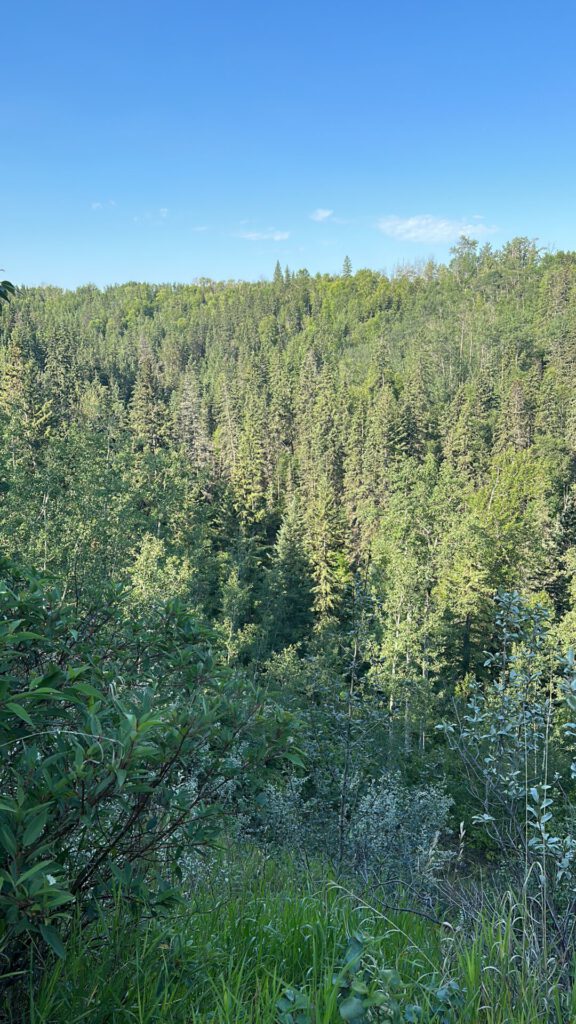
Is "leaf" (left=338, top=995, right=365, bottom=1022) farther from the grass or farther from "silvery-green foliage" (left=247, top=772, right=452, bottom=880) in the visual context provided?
"silvery-green foliage" (left=247, top=772, right=452, bottom=880)

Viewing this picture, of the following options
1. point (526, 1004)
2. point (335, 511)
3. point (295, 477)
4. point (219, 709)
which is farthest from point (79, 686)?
point (295, 477)

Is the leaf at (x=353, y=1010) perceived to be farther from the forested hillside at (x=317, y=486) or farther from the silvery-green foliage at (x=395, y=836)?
the silvery-green foliage at (x=395, y=836)

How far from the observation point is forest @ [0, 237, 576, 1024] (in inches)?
61.0

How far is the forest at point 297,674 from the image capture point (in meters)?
1.55

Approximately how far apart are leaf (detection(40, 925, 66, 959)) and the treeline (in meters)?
1.49

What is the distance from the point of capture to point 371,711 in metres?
6.93

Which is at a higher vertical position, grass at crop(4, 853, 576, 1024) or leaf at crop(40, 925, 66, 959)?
leaf at crop(40, 925, 66, 959)

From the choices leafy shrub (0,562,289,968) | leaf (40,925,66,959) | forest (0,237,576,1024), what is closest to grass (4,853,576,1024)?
forest (0,237,576,1024)

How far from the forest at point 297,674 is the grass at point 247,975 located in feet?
0.04

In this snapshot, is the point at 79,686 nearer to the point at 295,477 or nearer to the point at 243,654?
the point at 243,654

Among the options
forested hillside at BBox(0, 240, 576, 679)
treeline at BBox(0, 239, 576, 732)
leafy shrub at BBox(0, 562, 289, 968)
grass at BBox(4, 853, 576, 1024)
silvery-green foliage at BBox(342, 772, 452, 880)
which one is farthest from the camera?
forested hillside at BBox(0, 240, 576, 679)

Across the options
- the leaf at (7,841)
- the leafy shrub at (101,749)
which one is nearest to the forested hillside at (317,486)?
the leafy shrub at (101,749)

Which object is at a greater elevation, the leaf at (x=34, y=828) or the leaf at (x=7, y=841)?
the leaf at (x=34, y=828)

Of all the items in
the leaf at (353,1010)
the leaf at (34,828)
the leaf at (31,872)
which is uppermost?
the leaf at (34,828)
